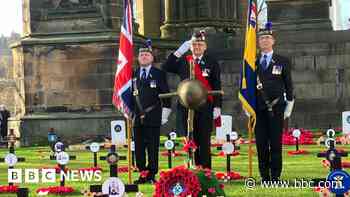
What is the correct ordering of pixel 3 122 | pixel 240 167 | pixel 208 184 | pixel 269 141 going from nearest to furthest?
1. pixel 208 184
2. pixel 269 141
3. pixel 240 167
4. pixel 3 122

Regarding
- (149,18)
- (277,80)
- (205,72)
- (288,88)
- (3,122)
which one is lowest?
(3,122)

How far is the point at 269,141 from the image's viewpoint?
35.8 ft

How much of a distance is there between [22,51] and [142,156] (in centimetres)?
1072

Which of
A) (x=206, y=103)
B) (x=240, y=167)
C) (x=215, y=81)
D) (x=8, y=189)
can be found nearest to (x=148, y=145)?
(x=206, y=103)

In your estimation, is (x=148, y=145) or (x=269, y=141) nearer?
(x=269, y=141)

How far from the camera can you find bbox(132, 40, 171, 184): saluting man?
11234 mm

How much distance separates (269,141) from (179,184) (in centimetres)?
334

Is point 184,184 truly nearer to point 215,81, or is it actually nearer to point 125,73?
point 215,81

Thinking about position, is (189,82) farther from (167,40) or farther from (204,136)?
(167,40)

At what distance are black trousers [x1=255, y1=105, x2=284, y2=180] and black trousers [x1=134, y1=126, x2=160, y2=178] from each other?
54.8 inches

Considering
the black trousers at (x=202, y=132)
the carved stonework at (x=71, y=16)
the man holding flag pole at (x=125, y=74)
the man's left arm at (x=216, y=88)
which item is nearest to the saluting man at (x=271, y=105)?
the man's left arm at (x=216, y=88)

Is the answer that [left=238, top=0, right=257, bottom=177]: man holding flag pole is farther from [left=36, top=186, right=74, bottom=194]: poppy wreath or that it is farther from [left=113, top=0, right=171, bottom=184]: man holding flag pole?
[left=36, top=186, right=74, bottom=194]: poppy wreath

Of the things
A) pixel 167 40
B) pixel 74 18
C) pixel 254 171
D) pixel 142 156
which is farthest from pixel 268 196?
pixel 167 40

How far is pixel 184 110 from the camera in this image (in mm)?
10633
